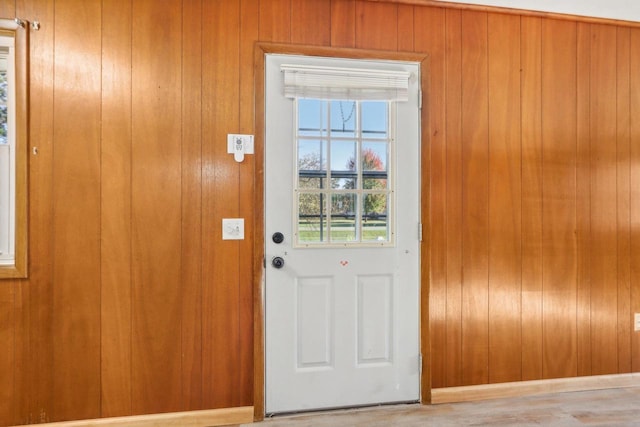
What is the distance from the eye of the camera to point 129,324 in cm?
206

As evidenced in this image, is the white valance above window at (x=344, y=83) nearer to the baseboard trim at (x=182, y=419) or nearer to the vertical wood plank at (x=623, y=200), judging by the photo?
the vertical wood plank at (x=623, y=200)

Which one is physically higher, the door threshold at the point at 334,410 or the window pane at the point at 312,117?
the window pane at the point at 312,117

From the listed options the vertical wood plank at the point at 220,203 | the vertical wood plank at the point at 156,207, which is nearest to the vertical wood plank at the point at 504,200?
the vertical wood plank at the point at 220,203

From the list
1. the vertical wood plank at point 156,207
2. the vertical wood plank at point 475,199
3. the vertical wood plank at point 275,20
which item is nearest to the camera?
the vertical wood plank at point 156,207

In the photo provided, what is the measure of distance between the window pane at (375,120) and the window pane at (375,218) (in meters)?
0.39

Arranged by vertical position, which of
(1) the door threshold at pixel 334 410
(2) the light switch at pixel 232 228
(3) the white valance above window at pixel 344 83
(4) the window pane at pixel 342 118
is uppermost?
(3) the white valance above window at pixel 344 83

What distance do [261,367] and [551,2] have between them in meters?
2.92

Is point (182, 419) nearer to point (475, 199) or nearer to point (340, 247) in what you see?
point (340, 247)

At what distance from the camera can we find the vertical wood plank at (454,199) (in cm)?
237

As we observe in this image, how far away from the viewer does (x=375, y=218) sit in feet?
7.54

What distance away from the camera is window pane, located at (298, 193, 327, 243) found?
222cm

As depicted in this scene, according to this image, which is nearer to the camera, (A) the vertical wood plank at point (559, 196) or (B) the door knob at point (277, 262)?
(B) the door knob at point (277, 262)

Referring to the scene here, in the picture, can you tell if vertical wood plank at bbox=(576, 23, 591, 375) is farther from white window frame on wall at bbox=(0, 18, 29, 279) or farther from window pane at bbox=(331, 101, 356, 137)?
white window frame on wall at bbox=(0, 18, 29, 279)

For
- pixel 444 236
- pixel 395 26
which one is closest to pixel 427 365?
pixel 444 236
